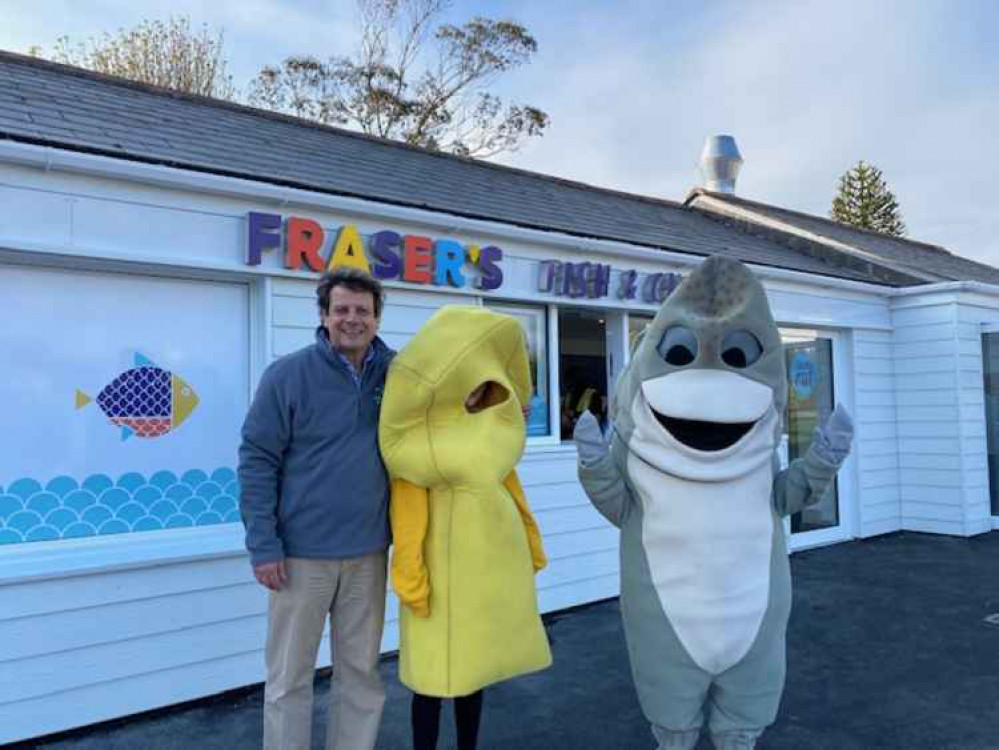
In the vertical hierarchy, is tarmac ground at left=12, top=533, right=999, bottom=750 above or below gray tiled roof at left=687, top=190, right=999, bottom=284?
below

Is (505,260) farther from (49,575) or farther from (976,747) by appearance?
(976,747)

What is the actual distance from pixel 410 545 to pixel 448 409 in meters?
0.50

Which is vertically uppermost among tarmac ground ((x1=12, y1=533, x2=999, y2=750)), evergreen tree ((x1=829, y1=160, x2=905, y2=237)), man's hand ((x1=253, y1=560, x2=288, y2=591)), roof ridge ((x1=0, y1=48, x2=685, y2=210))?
evergreen tree ((x1=829, y1=160, x2=905, y2=237))

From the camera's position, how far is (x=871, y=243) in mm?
11578

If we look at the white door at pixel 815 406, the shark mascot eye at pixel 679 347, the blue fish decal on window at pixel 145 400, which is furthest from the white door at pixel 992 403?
the blue fish decal on window at pixel 145 400

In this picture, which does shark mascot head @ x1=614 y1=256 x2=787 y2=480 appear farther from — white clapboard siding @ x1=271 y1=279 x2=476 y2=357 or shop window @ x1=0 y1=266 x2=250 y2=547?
shop window @ x1=0 y1=266 x2=250 y2=547

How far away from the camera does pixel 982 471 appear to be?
8258mm

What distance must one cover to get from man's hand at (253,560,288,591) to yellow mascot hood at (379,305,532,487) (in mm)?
502

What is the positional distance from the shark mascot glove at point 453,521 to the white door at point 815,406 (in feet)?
18.3

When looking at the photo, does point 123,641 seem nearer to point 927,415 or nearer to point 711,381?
point 711,381

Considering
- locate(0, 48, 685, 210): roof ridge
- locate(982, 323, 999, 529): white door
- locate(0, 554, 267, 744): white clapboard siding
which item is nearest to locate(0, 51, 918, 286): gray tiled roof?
locate(0, 48, 685, 210): roof ridge

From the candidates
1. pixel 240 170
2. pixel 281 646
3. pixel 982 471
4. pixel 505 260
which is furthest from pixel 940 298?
pixel 281 646

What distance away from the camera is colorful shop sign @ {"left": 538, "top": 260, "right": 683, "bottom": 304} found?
5566 mm

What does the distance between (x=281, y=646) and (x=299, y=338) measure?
209 cm
